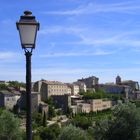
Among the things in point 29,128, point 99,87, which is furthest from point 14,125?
point 99,87

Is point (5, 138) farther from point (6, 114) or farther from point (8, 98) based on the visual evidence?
point (8, 98)

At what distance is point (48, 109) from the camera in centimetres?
8450

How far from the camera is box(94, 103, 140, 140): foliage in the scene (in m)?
23.0

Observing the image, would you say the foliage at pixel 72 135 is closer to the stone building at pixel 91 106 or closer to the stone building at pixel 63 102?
the stone building at pixel 63 102

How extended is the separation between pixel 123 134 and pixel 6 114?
8.73 m

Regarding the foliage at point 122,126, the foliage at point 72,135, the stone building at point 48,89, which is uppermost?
the stone building at point 48,89

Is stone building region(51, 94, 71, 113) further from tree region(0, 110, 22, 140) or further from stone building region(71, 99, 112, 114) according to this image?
tree region(0, 110, 22, 140)

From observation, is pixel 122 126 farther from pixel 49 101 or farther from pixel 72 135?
pixel 49 101

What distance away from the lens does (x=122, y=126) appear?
2323 centimetres

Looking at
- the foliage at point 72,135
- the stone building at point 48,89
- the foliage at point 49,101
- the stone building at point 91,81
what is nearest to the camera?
the foliage at point 72,135

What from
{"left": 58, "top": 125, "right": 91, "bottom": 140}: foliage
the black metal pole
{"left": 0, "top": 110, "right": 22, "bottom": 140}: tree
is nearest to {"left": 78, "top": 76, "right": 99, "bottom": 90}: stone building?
{"left": 58, "top": 125, "right": 91, "bottom": 140}: foliage

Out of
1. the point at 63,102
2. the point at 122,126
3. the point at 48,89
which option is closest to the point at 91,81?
the point at 48,89

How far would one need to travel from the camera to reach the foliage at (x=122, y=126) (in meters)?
23.0

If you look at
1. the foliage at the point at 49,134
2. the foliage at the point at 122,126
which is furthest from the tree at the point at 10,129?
the foliage at the point at 49,134
